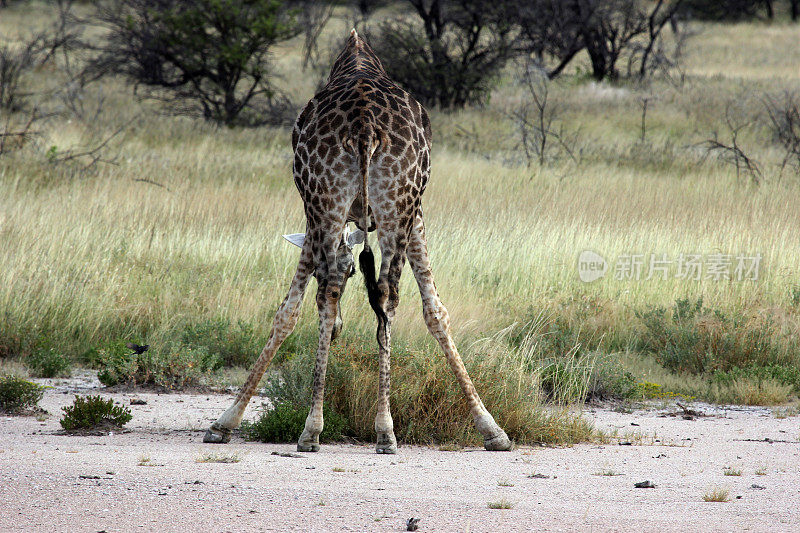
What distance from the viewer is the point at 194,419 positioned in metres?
6.51

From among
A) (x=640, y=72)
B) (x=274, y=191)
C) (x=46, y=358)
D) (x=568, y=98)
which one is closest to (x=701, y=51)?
(x=640, y=72)

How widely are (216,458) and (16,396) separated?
7.54 ft

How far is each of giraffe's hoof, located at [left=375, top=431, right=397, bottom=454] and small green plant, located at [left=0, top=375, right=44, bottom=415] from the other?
2785mm

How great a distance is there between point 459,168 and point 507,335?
26.8 feet

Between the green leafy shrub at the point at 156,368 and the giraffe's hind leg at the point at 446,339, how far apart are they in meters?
2.76

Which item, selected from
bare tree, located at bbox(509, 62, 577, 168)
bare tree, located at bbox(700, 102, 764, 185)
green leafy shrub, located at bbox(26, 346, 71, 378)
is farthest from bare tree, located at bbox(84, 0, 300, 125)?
green leafy shrub, located at bbox(26, 346, 71, 378)

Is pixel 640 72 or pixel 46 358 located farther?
pixel 640 72

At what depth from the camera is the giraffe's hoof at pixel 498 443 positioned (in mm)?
5617

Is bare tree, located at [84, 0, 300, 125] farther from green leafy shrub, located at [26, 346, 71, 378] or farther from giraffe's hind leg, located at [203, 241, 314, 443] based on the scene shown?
giraffe's hind leg, located at [203, 241, 314, 443]

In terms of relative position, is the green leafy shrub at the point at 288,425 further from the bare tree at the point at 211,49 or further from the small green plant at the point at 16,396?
the bare tree at the point at 211,49

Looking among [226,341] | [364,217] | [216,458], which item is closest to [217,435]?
[216,458]

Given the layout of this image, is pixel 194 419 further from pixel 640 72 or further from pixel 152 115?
pixel 640 72

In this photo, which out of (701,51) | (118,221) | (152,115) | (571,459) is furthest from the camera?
(701,51)

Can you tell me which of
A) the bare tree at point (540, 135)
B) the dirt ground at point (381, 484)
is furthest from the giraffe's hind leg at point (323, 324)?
the bare tree at point (540, 135)
